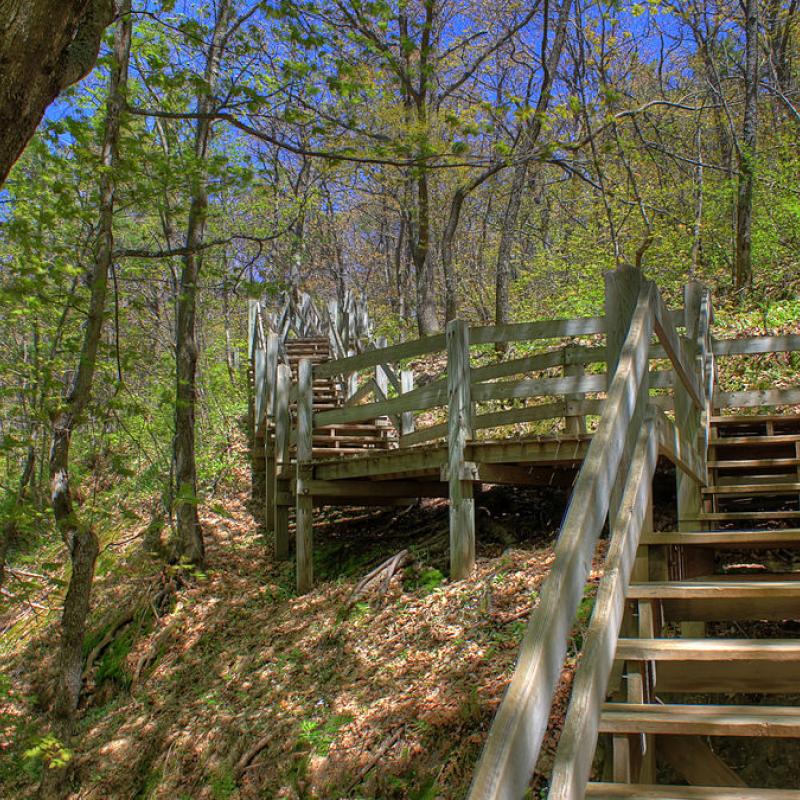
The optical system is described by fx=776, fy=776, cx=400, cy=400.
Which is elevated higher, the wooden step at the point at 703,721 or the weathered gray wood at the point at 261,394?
the weathered gray wood at the point at 261,394

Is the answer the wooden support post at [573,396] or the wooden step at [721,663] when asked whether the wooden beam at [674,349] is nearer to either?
the wooden step at [721,663]

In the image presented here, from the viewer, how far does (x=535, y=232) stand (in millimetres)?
26078

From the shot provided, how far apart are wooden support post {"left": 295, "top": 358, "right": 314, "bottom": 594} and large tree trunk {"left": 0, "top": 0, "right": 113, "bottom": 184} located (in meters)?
6.56

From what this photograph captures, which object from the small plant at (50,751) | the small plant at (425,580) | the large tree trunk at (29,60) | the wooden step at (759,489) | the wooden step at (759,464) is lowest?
the small plant at (50,751)

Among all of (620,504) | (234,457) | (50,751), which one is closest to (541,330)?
(620,504)

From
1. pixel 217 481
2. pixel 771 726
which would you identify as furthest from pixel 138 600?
pixel 771 726

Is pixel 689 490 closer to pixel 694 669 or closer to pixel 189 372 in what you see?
pixel 694 669

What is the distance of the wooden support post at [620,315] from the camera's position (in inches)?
137

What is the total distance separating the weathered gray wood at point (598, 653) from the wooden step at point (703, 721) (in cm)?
32

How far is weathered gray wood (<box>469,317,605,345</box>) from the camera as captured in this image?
6906 mm

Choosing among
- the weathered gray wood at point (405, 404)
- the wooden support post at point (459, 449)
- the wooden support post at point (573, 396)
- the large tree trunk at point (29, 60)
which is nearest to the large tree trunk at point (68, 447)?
the weathered gray wood at point (405, 404)

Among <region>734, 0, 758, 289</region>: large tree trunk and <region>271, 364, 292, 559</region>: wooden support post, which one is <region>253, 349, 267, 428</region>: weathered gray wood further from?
<region>734, 0, 758, 289</region>: large tree trunk

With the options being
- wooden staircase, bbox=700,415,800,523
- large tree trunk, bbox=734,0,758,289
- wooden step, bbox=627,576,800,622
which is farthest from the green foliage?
large tree trunk, bbox=734,0,758,289

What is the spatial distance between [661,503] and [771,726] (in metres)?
5.38
